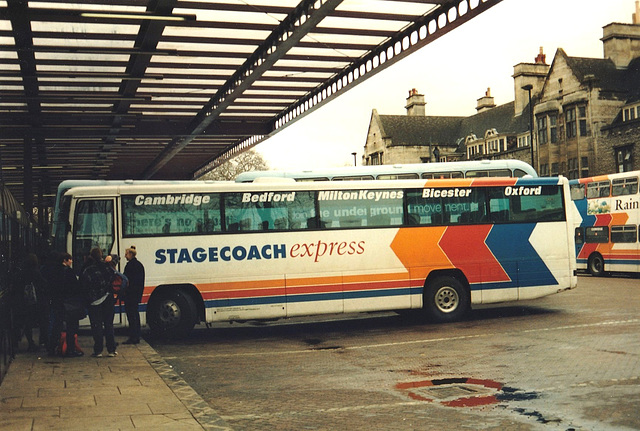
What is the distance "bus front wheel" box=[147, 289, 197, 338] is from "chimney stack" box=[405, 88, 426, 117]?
250 ft

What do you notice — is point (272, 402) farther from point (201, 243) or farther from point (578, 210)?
point (578, 210)

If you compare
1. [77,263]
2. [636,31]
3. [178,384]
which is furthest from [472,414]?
[636,31]

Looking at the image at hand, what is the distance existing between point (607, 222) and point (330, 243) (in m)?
19.0

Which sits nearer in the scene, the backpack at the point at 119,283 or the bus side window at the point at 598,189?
the backpack at the point at 119,283

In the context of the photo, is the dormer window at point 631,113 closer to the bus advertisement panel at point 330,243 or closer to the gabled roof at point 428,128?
the gabled roof at point 428,128

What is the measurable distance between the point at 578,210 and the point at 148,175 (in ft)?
93.9

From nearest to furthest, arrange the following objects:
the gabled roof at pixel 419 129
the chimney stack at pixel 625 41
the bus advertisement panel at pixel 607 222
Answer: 1. the bus advertisement panel at pixel 607 222
2. the chimney stack at pixel 625 41
3. the gabled roof at pixel 419 129

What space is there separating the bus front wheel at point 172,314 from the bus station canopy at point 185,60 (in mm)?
5418

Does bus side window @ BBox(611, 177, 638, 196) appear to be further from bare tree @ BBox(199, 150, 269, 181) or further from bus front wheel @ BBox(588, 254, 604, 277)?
bare tree @ BBox(199, 150, 269, 181)

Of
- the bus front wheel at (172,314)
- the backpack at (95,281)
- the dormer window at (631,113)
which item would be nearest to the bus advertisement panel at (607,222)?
the dormer window at (631,113)

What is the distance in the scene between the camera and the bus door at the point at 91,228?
15555 mm

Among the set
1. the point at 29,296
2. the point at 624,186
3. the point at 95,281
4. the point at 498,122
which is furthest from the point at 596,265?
the point at 498,122

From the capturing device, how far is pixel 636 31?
5559cm

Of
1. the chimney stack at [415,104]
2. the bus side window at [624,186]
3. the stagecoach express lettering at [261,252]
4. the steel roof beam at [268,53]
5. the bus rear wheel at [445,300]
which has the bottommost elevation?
the bus rear wheel at [445,300]
